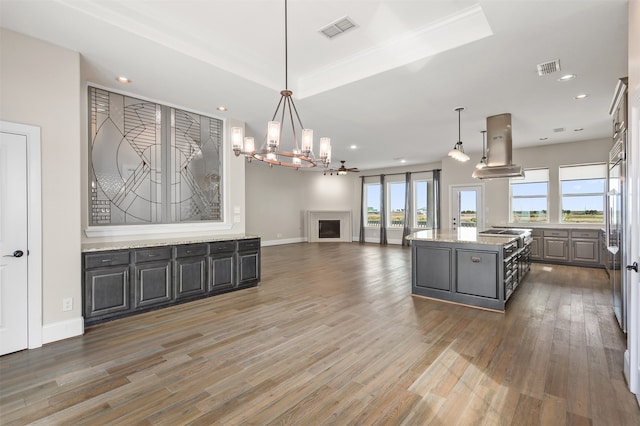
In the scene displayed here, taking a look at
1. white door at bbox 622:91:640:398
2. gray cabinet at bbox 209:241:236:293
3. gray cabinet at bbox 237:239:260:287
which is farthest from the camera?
gray cabinet at bbox 237:239:260:287

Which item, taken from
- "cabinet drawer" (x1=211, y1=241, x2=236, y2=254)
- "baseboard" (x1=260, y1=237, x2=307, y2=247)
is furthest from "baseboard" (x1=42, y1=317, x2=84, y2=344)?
"baseboard" (x1=260, y1=237, x2=307, y2=247)

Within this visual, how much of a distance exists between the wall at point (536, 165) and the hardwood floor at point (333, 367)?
4.08m

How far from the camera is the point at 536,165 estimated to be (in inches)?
306

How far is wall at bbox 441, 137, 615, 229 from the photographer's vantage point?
7.14 m

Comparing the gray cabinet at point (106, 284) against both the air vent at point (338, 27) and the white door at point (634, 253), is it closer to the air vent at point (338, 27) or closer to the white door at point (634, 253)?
the air vent at point (338, 27)

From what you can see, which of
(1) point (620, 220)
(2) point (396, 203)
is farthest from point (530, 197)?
(1) point (620, 220)

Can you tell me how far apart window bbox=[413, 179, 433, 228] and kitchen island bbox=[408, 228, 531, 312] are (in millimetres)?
5816

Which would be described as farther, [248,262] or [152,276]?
[248,262]

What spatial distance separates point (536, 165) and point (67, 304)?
32.0ft

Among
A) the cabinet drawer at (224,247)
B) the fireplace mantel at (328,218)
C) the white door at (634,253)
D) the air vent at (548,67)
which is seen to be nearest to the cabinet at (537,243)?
the air vent at (548,67)

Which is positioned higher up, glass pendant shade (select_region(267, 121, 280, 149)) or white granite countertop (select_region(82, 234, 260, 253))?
glass pendant shade (select_region(267, 121, 280, 149))

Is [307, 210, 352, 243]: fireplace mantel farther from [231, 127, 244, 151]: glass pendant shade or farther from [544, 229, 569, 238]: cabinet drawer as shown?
[231, 127, 244, 151]: glass pendant shade

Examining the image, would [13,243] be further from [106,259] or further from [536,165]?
[536,165]

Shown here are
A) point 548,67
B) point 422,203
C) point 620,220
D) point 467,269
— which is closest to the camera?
Result: point 620,220
